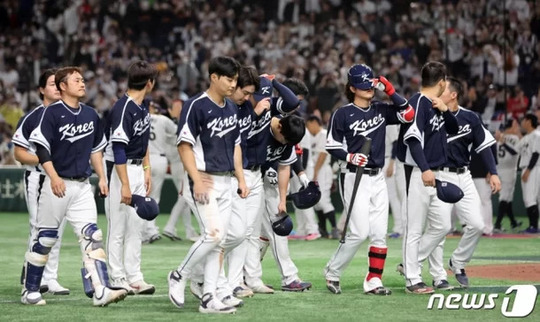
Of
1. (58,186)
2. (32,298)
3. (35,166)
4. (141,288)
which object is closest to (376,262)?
(141,288)

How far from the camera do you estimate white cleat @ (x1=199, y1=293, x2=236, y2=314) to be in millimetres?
9039

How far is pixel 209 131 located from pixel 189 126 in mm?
197

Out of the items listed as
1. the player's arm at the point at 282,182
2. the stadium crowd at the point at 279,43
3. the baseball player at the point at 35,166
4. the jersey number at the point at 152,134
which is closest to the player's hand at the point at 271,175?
the player's arm at the point at 282,182

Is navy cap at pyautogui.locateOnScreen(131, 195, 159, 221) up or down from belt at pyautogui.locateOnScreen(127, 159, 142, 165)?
down

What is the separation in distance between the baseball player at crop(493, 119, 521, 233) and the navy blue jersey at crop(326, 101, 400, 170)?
9109 mm

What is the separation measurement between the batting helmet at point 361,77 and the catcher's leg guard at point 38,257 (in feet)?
10.3

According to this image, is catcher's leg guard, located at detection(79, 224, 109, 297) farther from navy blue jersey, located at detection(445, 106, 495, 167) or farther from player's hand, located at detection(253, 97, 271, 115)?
navy blue jersey, located at detection(445, 106, 495, 167)

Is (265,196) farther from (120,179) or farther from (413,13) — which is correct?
(413,13)

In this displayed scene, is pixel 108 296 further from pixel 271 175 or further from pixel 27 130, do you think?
pixel 271 175

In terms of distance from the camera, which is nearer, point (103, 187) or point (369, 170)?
point (103, 187)

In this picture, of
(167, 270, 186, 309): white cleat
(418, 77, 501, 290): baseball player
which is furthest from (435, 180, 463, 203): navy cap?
(167, 270, 186, 309): white cleat

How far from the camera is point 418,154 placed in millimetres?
10594

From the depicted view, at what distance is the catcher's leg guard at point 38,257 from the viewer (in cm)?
960

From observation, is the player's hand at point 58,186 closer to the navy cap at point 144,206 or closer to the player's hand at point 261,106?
the navy cap at point 144,206
